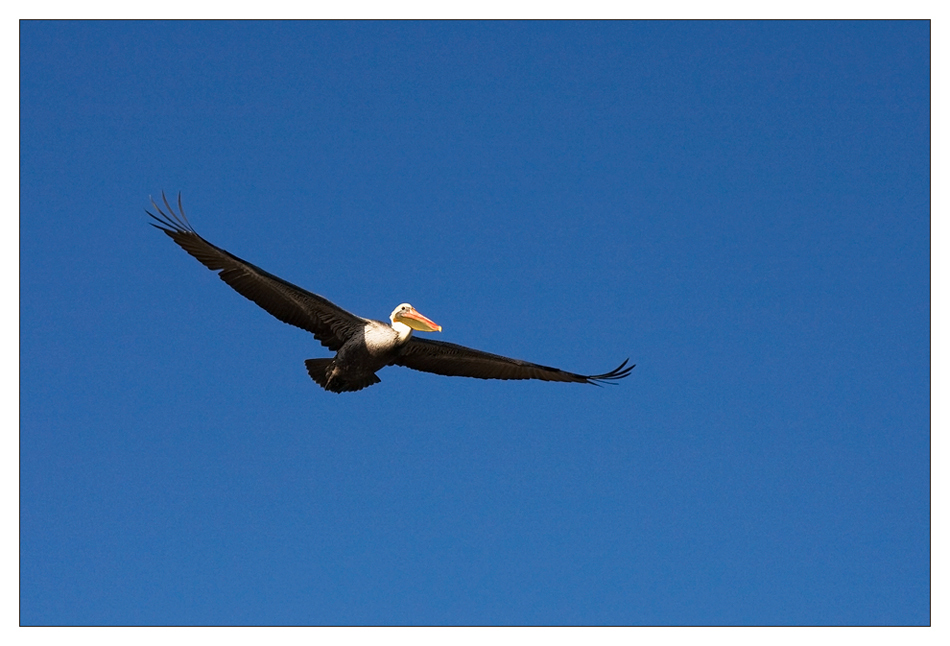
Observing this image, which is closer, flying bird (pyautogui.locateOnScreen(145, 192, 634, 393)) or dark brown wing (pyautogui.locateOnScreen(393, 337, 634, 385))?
flying bird (pyautogui.locateOnScreen(145, 192, 634, 393))

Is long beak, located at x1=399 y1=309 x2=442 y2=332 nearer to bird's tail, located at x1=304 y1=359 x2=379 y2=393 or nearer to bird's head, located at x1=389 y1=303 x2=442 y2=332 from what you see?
bird's head, located at x1=389 y1=303 x2=442 y2=332

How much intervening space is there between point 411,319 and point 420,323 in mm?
159

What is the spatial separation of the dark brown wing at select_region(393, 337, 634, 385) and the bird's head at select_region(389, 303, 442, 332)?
1.39ft

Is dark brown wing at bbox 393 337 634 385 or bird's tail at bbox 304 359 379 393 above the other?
dark brown wing at bbox 393 337 634 385

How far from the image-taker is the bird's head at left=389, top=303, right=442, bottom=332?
1315 cm

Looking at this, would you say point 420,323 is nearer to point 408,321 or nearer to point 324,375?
point 408,321

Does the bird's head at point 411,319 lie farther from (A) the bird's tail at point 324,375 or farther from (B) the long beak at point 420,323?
(A) the bird's tail at point 324,375

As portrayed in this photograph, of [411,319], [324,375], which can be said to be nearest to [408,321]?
[411,319]

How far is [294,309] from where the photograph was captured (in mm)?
13039

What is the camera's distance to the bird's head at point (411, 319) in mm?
13148
